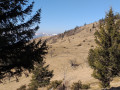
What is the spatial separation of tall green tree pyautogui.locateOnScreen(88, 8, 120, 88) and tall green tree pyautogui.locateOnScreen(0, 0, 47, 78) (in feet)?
22.6

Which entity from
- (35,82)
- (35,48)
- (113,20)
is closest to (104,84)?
(113,20)

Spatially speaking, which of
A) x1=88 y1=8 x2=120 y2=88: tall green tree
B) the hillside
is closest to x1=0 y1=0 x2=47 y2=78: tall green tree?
the hillside

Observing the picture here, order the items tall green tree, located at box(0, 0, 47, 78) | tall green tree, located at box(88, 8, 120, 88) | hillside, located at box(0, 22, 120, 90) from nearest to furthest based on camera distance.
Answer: tall green tree, located at box(0, 0, 47, 78)
tall green tree, located at box(88, 8, 120, 88)
hillside, located at box(0, 22, 120, 90)

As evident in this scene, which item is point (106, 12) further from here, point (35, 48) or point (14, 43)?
point (14, 43)

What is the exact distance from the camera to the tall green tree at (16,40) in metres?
7.17

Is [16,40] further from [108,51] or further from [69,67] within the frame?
[69,67]

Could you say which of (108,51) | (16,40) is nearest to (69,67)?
(108,51)

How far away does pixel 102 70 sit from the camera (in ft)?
41.4

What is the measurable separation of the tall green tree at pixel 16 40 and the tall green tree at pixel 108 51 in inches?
271

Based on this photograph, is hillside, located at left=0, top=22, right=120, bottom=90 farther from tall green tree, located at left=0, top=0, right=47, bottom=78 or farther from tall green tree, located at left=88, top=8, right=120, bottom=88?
tall green tree, located at left=0, top=0, right=47, bottom=78

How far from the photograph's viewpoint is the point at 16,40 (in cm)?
771

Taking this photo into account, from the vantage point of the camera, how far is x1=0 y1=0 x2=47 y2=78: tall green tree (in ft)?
23.5

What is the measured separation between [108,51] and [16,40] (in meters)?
8.92

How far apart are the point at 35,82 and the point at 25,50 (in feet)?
57.6
